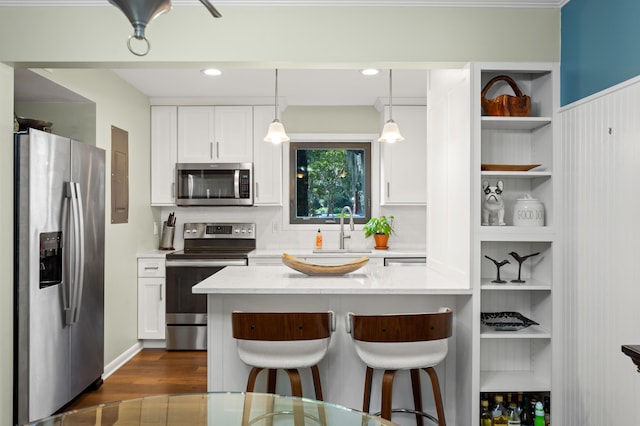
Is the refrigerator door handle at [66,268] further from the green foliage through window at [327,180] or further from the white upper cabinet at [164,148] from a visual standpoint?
the green foliage through window at [327,180]

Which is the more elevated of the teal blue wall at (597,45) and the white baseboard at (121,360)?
the teal blue wall at (597,45)

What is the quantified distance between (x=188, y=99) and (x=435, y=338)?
364 cm

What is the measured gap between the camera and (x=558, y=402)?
2650 millimetres

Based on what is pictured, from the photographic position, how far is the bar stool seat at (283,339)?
2.38 m

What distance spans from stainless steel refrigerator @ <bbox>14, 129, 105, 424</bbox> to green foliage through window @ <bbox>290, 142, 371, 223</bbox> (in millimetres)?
2192

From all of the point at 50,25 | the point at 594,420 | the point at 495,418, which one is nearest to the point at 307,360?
the point at 495,418

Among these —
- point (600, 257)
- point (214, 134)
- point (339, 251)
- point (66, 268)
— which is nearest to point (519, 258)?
point (600, 257)

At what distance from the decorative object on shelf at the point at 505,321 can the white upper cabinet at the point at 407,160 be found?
2276 mm

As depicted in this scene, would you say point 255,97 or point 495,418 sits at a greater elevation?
point 255,97

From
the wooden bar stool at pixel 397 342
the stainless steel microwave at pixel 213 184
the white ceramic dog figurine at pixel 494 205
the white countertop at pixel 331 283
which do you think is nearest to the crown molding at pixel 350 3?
the white ceramic dog figurine at pixel 494 205

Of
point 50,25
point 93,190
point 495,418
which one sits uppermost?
point 50,25

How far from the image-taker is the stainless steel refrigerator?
110 inches

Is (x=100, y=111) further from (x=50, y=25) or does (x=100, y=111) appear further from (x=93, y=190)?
(x=50, y=25)

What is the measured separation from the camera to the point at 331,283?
9.00 feet
